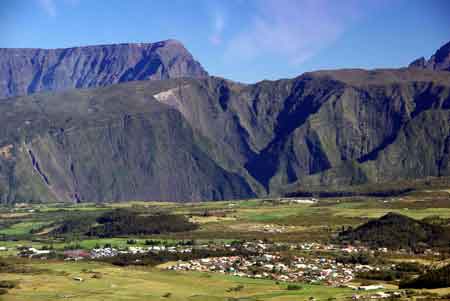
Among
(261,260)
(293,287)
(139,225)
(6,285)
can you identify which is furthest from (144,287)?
(139,225)

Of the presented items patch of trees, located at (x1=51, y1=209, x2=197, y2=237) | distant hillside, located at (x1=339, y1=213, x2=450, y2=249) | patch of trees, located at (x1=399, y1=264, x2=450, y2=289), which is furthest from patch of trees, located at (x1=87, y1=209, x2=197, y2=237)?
patch of trees, located at (x1=399, y1=264, x2=450, y2=289)

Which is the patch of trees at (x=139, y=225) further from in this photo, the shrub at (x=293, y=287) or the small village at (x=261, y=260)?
the shrub at (x=293, y=287)

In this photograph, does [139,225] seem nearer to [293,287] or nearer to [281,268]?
[281,268]

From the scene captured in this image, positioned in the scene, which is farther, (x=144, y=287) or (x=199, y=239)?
(x=199, y=239)

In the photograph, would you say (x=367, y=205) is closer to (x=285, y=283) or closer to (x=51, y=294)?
(x=285, y=283)

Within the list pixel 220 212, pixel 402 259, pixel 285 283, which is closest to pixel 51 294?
pixel 285 283

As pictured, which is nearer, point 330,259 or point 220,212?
point 330,259

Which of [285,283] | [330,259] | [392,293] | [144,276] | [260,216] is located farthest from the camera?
[260,216]

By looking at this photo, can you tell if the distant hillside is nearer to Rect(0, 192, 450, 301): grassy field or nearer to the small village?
the small village
